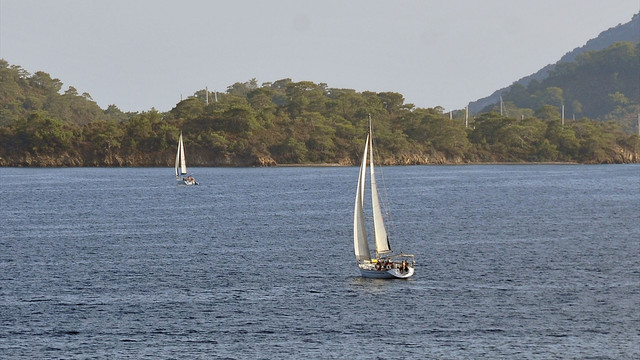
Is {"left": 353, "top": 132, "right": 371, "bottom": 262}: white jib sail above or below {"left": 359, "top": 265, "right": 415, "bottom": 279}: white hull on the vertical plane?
above

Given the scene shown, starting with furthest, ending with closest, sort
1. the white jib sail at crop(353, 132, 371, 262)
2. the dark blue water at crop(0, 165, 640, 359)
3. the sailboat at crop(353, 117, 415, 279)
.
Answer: the sailboat at crop(353, 117, 415, 279)
the white jib sail at crop(353, 132, 371, 262)
the dark blue water at crop(0, 165, 640, 359)

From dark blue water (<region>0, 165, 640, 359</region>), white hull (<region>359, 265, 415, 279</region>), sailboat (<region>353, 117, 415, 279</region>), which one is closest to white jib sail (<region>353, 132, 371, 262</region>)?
sailboat (<region>353, 117, 415, 279</region>)

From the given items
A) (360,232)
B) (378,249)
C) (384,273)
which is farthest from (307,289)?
(378,249)

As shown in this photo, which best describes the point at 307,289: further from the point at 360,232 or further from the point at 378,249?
the point at 378,249

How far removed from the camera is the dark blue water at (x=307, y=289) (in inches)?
2307

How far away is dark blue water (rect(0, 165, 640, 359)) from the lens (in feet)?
192

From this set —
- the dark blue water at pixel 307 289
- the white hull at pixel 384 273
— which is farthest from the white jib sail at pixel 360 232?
the dark blue water at pixel 307 289

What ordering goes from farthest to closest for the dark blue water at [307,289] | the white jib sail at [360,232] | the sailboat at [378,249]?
the sailboat at [378,249], the white jib sail at [360,232], the dark blue water at [307,289]

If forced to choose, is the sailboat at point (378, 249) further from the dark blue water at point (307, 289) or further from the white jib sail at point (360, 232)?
the dark blue water at point (307, 289)

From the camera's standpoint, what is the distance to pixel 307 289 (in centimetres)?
7481

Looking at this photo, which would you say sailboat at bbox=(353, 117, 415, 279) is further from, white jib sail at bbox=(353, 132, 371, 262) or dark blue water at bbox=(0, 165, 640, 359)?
dark blue water at bbox=(0, 165, 640, 359)

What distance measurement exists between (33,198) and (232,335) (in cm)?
12095

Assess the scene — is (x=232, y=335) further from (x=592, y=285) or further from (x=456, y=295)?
(x=592, y=285)

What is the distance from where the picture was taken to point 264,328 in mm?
62125
